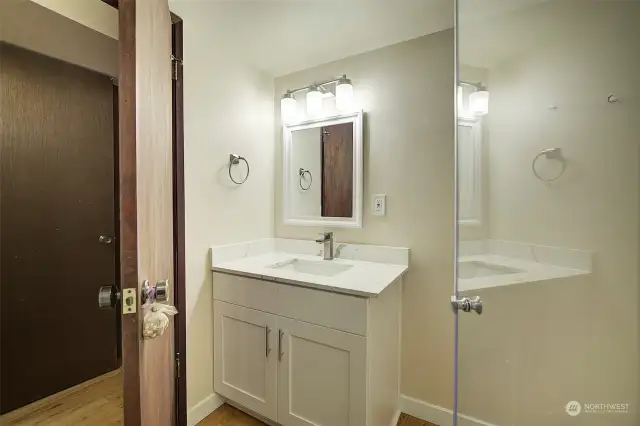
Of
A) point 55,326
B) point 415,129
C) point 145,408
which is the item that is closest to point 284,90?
point 415,129

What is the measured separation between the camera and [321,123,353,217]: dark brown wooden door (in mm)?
1827

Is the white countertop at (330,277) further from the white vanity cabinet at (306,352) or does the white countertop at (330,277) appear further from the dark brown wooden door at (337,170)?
the dark brown wooden door at (337,170)

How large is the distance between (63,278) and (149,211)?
1.44 metres

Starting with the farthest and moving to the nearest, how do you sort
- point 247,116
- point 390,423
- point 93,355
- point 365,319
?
point 247,116 → point 93,355 → point 390,423 → point 365,319

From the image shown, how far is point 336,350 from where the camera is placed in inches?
49.7

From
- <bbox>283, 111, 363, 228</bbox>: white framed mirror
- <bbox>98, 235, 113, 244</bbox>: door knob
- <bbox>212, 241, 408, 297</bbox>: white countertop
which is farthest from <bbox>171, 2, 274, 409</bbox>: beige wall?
<bbox>98, 235, 113, 244</bbox>: door knob

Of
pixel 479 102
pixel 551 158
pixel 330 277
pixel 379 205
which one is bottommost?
pixel 330 277

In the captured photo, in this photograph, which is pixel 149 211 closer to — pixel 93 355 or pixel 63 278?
pixel 63 278

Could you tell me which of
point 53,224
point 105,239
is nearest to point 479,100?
point 105,239

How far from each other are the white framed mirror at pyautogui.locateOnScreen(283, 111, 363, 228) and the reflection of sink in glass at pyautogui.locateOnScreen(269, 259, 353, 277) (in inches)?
10.6

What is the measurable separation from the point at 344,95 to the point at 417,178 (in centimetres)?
69

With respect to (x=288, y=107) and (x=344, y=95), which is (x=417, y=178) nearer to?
(x=344, y=95)

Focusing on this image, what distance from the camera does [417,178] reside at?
1.63 metres
